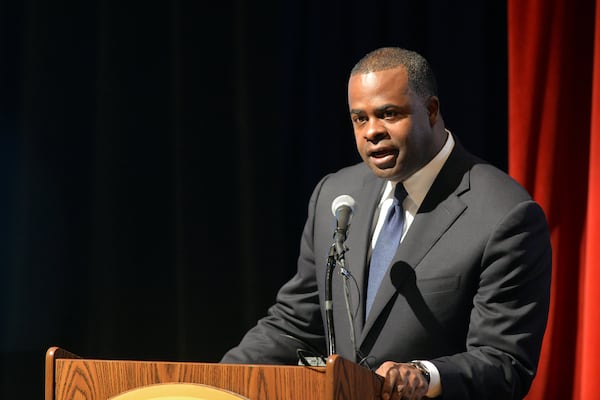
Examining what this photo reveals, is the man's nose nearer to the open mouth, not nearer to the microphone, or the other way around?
the open mouth

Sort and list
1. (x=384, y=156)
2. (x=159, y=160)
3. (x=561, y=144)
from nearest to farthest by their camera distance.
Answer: (x=384, y=156) < (x=561, y=144) < (x=159, y=160)

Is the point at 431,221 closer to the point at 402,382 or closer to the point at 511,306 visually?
the point at 511,306

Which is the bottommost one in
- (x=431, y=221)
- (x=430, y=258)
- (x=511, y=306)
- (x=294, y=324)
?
(x=294, y=324)

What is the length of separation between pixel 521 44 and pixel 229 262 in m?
1.50

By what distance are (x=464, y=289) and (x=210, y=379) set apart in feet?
3.22

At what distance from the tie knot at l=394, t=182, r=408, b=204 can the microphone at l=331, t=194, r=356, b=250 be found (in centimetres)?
51

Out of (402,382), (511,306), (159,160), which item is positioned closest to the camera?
(402,382)

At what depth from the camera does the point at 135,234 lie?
389cm

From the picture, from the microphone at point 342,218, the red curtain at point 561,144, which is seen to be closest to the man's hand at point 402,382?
the microphone at point 342,218

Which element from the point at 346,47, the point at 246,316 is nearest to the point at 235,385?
the point at 246,316

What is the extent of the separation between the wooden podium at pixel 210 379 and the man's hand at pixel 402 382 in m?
0.04

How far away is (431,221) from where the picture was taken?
270cm

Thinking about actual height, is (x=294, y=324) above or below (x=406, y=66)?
below

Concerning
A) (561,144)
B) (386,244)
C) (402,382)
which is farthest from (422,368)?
(561,144)
